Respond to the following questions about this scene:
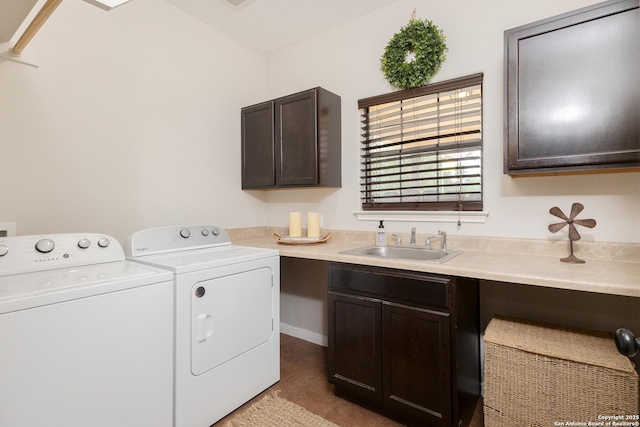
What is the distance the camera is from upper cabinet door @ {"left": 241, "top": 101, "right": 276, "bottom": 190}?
8.95ft

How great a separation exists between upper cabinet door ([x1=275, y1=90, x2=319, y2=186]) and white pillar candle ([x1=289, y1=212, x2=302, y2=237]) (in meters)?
0.30

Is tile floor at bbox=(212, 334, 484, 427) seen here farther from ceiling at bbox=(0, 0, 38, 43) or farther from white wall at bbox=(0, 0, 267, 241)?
ceiling at bbox=(0, 0, 38, 43)

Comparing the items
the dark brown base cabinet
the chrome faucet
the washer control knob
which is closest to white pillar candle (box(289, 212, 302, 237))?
the dark brown base cabinet

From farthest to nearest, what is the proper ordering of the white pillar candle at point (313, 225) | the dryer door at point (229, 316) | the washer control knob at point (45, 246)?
the white pillar candle at point (313, 225), the dryer door at point (229, 316), the washer control knob at point (45, 246)

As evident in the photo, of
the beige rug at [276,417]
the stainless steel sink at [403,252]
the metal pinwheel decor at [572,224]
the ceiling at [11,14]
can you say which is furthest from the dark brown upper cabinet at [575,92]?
the ceiling at [11,14]

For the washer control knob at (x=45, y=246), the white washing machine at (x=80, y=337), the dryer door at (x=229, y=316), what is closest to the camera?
the white washing machine at (x=80, y=337)

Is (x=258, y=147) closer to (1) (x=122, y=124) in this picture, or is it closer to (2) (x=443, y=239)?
(1) (x=122, y=124)

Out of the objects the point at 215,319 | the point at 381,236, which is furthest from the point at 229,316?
the point at 381,236

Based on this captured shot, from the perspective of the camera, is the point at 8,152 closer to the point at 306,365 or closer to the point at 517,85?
the point at 306,365

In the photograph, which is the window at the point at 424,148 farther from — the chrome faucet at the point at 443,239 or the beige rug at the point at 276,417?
the beige rug at the point at 276,417

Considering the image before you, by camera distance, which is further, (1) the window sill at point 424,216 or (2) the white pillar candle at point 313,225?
(2) the white pillar candle at point 313,225

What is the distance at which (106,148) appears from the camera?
2072 mm

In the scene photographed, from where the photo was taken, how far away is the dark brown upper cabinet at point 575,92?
139 cm

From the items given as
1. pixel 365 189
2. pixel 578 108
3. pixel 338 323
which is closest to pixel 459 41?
pixel 578 108
